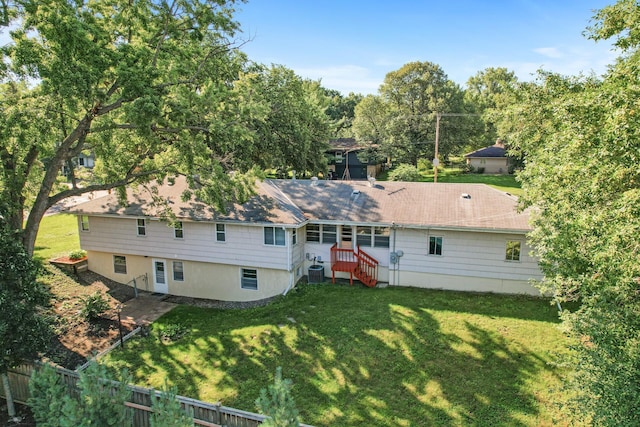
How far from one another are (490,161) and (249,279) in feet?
140

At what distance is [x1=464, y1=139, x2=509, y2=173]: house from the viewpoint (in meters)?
50.3

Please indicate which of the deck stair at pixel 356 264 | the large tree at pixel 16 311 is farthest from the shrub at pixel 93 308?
the deck stair at pixel 356 264

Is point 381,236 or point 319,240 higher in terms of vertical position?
point 381,236

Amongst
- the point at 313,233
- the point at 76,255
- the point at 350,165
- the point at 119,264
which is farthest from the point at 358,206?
the point at 350,165

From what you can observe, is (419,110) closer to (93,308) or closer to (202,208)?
(202,208)

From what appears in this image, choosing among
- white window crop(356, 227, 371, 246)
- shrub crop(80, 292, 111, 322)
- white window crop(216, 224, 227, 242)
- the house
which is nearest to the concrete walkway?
shrub crop(80, 292, 111, 322)

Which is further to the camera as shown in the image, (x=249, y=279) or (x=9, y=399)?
(x=249, y=279)

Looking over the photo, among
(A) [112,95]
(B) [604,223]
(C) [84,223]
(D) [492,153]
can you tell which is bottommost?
(C) [84,223]

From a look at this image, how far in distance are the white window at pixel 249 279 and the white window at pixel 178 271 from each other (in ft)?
10.9

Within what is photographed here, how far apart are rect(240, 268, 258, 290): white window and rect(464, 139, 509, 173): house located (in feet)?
136

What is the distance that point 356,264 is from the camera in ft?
58.7

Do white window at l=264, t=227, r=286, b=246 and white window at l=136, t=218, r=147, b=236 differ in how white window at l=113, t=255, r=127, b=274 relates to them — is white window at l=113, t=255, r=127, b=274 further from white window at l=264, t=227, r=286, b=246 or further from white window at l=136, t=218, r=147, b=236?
white window at l=264, t=227, r=286, b=246

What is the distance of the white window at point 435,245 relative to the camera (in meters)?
17.2

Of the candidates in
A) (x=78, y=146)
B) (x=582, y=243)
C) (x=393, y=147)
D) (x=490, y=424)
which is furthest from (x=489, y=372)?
(x=393, y=147)
